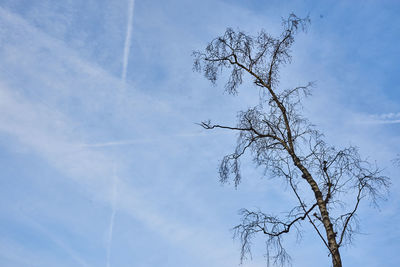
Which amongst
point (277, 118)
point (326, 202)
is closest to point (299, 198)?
point (326, 202)

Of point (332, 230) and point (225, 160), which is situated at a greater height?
point (225, 160)

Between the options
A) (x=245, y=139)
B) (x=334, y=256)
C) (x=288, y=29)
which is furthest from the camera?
(x=288, y=29)

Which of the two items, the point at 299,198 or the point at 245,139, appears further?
the point at 245,139

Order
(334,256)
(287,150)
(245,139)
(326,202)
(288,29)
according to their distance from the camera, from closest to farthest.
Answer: (334,256) < (326,202) < (287,150) < (245,139) < (288,29)

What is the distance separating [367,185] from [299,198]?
1.55 m

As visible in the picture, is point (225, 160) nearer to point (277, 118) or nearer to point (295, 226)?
point (277, 118)

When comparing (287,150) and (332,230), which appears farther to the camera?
(287,150)

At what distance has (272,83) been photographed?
34.9 feet

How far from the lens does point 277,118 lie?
948 cm

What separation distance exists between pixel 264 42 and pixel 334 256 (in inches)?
243

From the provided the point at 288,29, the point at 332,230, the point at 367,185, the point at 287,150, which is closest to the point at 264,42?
the point at 288,29

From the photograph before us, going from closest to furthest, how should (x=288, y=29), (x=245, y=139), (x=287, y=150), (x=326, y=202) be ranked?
(x=326, y=202) < (x=287, y=150) < (x=245, y=139) < (x=288, y=29)

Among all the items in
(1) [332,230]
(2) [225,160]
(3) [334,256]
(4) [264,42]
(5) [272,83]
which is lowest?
(3) [334,256]

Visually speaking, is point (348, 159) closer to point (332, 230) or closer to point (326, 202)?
point (326, 202)
